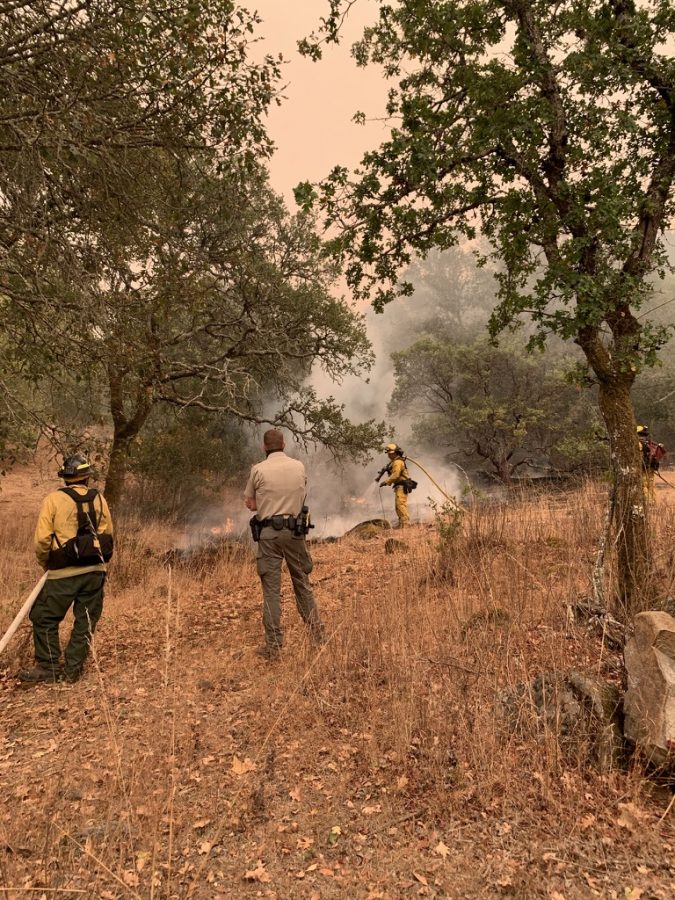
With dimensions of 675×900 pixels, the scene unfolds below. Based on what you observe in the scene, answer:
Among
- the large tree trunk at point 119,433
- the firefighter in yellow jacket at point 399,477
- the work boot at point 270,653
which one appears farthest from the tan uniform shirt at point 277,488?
the firefighter in yellow jacket at point 399,477

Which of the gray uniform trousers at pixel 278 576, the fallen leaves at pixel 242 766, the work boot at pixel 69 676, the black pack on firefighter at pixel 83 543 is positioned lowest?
the fallen leaves at pixel 242 766

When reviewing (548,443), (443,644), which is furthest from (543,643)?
(548,443)

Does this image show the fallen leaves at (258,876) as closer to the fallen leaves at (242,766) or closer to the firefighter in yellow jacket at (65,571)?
the fallen leaves at (242,766)

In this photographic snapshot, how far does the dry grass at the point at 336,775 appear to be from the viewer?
233cm

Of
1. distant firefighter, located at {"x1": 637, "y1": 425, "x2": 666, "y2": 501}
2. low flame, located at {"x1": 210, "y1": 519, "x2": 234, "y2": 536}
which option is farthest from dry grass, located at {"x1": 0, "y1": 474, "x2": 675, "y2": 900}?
low flame, located at {"x1": 210, "y1": 519, "x2": 234, "y2": 536}

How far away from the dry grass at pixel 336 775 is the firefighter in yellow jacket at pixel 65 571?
0.27m

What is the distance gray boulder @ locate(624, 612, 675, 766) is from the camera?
2.71 meters

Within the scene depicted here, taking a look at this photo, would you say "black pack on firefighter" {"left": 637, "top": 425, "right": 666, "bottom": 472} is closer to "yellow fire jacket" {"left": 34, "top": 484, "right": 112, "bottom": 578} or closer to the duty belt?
the duty belt

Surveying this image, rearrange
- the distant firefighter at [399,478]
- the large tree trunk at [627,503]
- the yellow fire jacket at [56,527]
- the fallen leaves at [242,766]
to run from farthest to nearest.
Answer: the distant firefighter at [399,478], the yellow fire jacket at [56,527], the large tree trunk at [627,503], the fallen leaves at [242,766]

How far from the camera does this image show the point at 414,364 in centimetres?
2128

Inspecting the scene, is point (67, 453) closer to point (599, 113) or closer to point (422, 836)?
point (422, 836)

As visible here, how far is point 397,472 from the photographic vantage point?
1205 cm

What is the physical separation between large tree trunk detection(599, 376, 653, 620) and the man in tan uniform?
8.91 ft

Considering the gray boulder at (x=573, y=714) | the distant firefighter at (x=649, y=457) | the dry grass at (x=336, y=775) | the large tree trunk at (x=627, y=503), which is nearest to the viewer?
the dry grass at (x=336, y=775)
